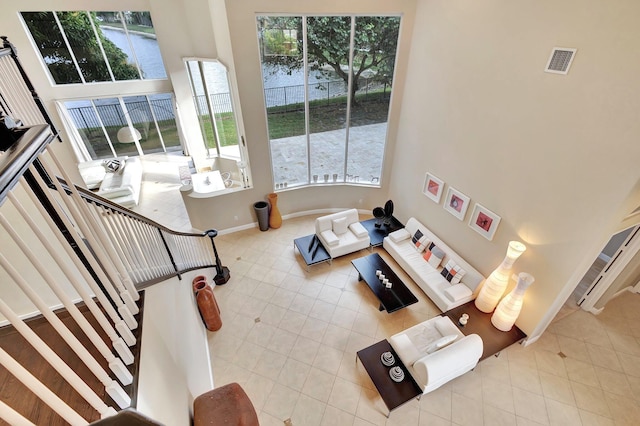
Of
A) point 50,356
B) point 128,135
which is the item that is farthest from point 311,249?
point 128,135

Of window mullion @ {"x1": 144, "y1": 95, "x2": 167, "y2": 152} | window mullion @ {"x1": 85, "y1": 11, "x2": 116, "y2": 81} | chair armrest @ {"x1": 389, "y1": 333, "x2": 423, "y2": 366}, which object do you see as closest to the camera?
chair armrest @ {"x1": 389, "y1": 333, "x2": 423, "y2": 366}

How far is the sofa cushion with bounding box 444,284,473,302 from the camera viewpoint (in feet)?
17.1

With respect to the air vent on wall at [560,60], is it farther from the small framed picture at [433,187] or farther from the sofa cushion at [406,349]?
the sofa cushion at [406,349]

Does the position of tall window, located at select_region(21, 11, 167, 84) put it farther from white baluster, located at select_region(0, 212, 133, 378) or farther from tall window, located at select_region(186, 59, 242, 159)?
white baluster, located at select_region(0, 212, 133, 378)

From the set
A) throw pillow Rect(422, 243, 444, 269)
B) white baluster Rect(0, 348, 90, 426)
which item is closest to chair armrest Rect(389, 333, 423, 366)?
throw pillow Rect(422, 243, 444, 269)

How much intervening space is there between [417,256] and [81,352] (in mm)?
5723

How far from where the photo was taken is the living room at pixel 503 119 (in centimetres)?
339

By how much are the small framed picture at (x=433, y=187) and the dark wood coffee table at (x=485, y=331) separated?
209 cm

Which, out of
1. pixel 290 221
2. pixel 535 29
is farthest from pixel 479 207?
pixel 290 221

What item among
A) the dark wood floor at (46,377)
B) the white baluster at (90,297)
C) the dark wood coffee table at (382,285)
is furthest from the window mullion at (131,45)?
the white baluster at (90,297)

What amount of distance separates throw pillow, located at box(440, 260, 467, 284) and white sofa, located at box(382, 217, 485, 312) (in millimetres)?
39

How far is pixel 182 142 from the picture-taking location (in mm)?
9734

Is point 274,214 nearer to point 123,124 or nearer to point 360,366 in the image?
point 360,366

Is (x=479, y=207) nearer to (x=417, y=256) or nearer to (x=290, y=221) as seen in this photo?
(x=417, y=256)
